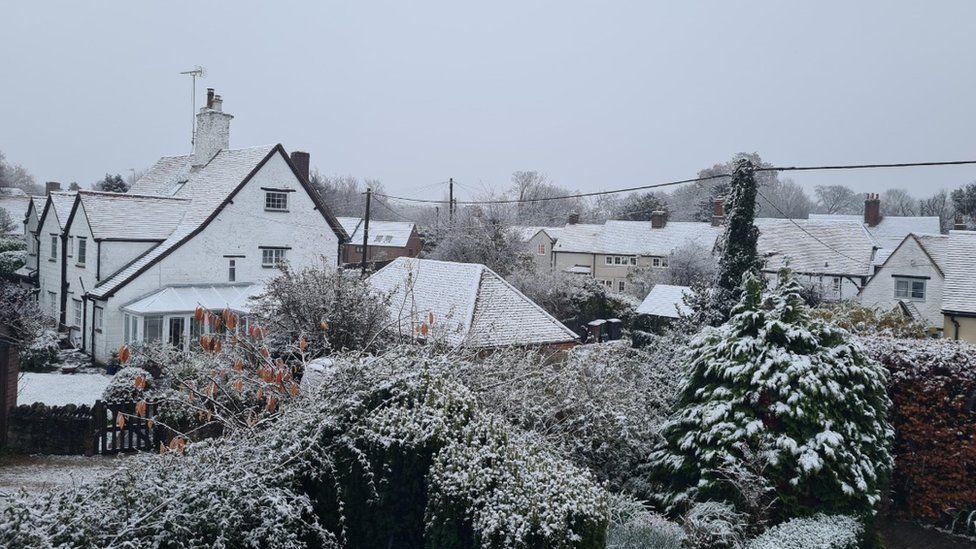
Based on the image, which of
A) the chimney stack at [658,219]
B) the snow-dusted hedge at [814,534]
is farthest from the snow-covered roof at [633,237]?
the snow-dusted hedge at [814,534]

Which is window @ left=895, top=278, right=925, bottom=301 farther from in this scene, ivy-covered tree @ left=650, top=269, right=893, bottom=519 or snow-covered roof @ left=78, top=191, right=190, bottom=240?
snow-covered roof @ left=78, top=191, right=190, bottom=240

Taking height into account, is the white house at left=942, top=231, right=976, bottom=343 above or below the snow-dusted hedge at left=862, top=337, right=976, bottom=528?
above

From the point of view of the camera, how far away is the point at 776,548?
9680 millimetres

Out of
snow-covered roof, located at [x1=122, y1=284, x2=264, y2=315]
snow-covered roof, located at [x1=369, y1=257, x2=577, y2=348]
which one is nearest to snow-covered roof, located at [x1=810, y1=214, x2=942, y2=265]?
snow-covered roof, located at [x1=369, y1=257, x2=577, y2=348]

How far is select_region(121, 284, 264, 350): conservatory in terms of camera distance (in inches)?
997

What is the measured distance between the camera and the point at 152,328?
25.8 meters

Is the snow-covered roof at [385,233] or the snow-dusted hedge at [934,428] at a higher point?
the snow-covered roof at [385,233]

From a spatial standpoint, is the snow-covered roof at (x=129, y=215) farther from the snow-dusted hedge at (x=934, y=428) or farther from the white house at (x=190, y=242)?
the snow-dusted hedge at (x=934, y=428)

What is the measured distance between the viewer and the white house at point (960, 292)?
24.1m

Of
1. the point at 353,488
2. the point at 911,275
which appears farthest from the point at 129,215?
the point at 911,275

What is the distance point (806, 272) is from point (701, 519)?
3601 centimetres

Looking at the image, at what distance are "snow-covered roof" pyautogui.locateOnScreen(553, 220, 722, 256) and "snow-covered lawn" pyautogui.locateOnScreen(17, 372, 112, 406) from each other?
4119 cm

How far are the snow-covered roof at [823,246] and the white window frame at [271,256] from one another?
28302 millimetres

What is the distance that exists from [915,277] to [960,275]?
384 inches
